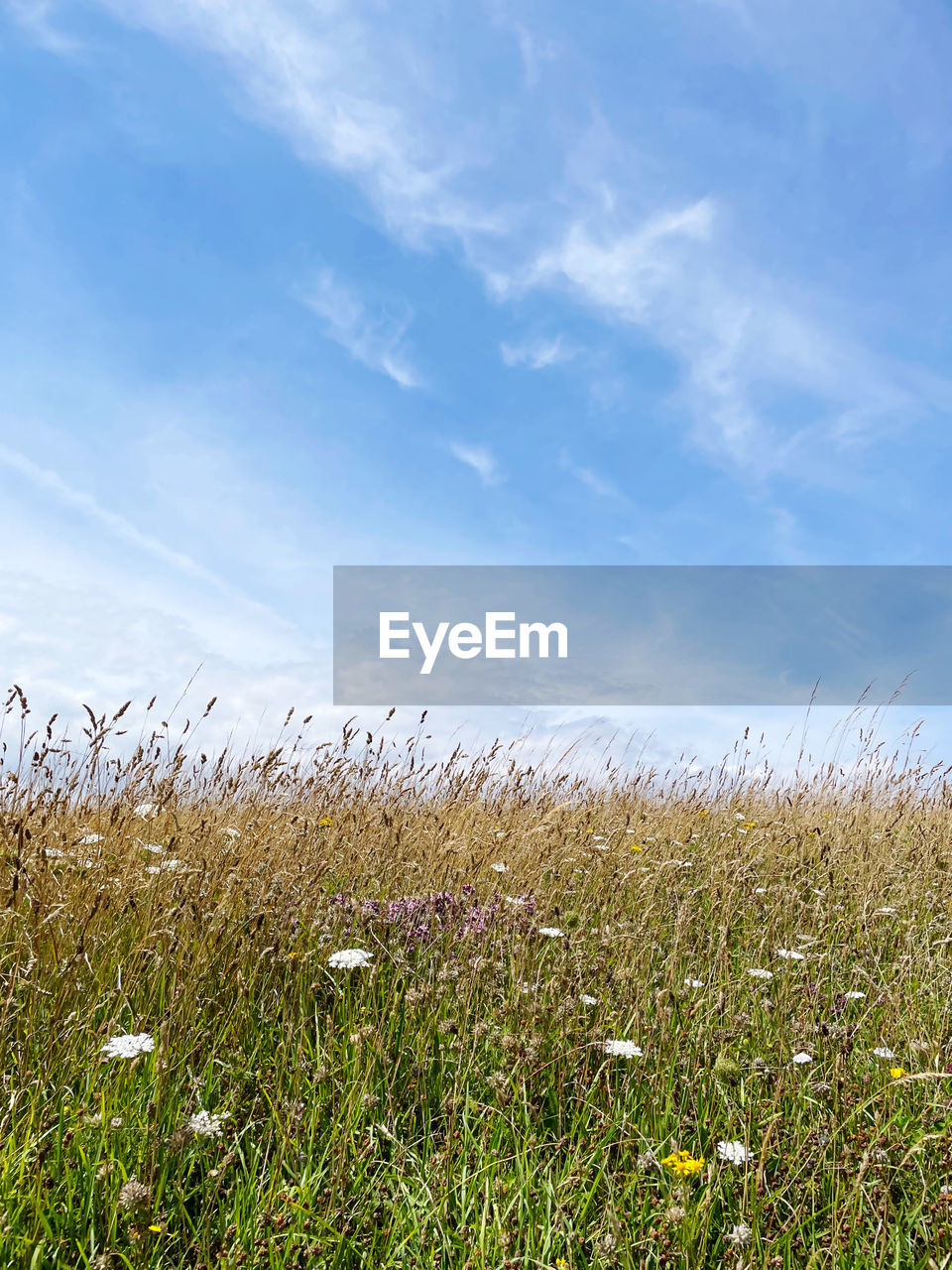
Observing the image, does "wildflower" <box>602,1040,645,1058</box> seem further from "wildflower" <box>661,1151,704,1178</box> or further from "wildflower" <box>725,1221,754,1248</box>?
"wildflower" <box>725,1221,754,1248</box>

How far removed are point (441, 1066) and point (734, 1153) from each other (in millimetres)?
917

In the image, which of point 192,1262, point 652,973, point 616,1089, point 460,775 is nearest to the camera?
point 192,1262

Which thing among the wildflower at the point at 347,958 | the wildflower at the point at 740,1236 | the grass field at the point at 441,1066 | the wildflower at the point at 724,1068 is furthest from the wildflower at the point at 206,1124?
the wildflower at the point at 724,1068

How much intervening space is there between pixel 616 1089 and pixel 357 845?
2.26m

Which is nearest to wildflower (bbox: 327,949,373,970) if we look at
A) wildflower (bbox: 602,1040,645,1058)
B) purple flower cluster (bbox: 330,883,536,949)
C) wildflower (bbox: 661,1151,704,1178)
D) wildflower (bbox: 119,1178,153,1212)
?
purple flower cluster (bbox: 330,883,536,949)

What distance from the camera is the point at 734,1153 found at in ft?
6.40

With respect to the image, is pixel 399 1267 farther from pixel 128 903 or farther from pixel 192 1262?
pixel 128 903

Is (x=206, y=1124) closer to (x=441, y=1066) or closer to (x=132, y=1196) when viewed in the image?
(x=132, y=1196)

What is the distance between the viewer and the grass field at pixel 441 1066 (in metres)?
1.75

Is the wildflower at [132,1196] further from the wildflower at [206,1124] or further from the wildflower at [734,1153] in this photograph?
the wildflower at [734,1153]

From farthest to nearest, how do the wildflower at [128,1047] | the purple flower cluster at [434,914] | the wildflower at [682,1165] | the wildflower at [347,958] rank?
the purple flower cluster at [434,914]
the wildflower at [347,958]
the wildflower at [128,1047]
the wildflower at [682,1165]

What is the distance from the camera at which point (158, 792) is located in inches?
179

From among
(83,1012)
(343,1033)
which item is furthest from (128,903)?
(343,1033)

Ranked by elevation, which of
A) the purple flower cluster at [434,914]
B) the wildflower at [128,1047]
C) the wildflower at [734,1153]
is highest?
the purple flower cluster at [434,914]
